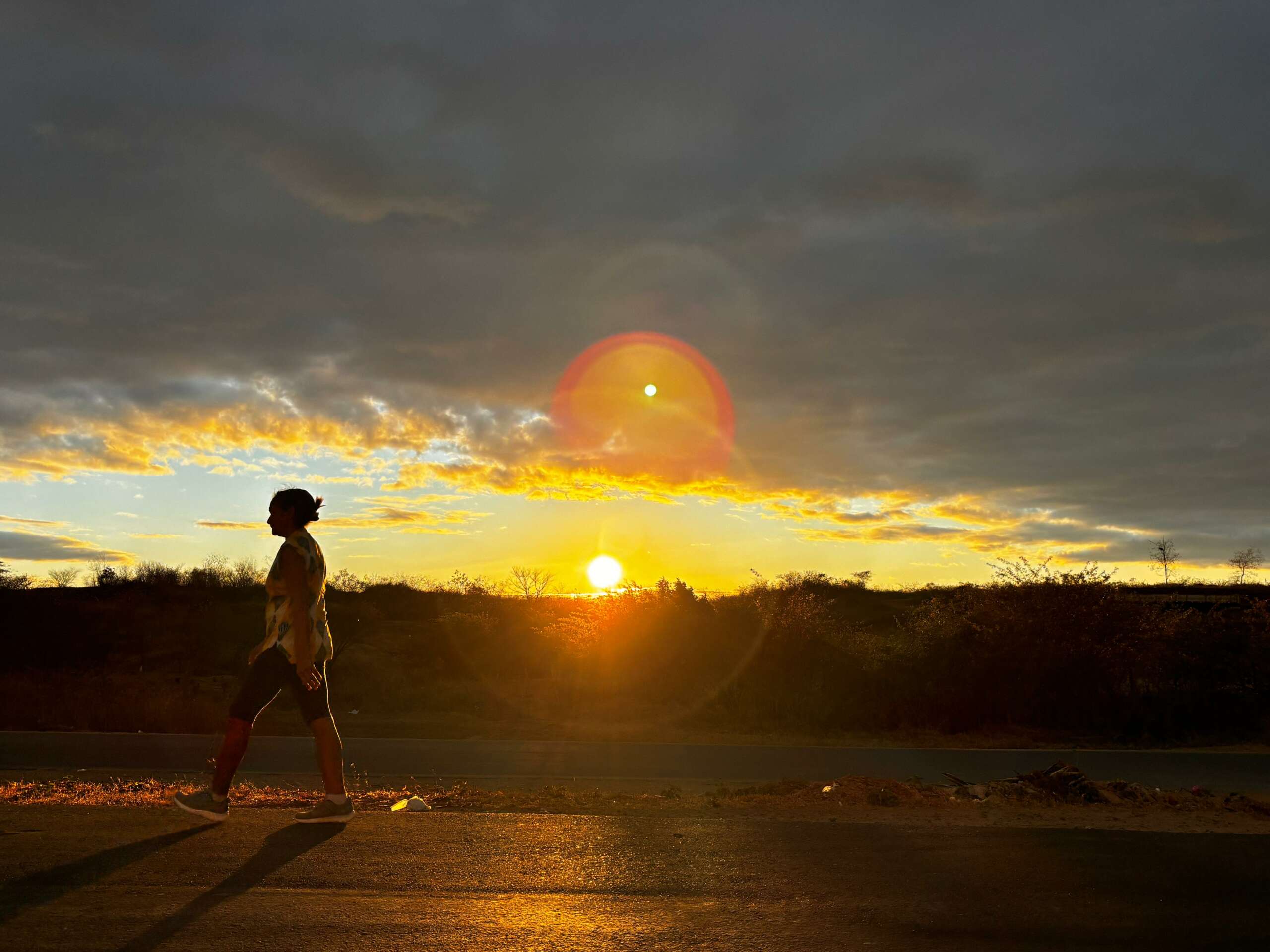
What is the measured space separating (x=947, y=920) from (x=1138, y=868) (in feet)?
5.50

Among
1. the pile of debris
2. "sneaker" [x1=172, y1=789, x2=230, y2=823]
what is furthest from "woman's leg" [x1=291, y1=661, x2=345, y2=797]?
the pile of debris

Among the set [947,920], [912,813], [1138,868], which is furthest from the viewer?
[912,813]

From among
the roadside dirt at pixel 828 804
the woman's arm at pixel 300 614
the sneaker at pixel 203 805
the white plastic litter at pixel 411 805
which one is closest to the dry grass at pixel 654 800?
the roadside dirt at pixel 828 804

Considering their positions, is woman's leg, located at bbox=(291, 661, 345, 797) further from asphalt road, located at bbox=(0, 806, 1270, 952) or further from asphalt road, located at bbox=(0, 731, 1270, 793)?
asphalt road, located at bbox=(0, 731, 1270, 793)

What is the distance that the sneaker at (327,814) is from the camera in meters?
6.67

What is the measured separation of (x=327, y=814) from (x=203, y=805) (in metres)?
0.74

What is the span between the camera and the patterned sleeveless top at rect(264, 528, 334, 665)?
6.70 m

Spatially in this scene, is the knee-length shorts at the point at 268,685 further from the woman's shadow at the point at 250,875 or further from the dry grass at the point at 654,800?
the dry grass at the point at 654,800

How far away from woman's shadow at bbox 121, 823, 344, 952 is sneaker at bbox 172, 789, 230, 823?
19.2 inches

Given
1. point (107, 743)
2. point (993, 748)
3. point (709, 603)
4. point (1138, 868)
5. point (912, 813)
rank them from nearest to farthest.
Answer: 1. point (1138, 868)
2. point (912, 813)
3. point (107, 743)
4. point (993, 748)
5. point (709, 603)

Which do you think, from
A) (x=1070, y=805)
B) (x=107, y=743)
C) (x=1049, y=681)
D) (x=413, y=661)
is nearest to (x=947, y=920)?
(x=1070, y=805)

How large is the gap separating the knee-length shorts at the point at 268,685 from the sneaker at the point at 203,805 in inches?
19.5

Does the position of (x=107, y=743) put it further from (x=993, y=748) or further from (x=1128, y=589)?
(x=1128, y=589)

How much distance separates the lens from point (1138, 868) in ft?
19.2
